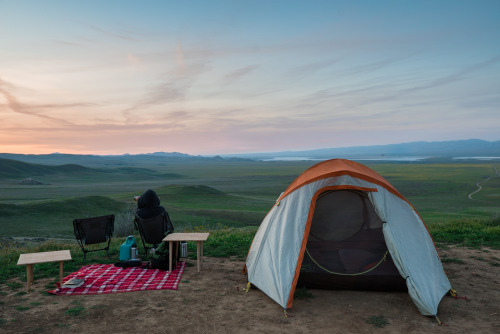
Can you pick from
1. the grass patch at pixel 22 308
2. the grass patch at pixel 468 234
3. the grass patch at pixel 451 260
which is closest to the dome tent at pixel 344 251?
the grass patch at pixel 451 260

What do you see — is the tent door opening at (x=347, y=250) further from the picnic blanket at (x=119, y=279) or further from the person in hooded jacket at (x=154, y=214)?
the person in hooded jacket at (x=154, y=214)

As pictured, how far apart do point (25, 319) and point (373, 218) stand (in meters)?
7.79

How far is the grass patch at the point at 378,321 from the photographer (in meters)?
5.80

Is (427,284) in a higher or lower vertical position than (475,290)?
higher

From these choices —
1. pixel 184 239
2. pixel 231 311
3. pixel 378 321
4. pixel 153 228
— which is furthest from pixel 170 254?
pixel 378 321

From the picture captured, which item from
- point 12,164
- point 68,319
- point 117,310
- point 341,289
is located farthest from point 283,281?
point 12,164

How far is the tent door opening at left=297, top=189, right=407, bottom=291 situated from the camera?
729 cm

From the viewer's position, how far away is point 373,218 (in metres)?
9.04

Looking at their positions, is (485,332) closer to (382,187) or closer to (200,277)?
(382,187)

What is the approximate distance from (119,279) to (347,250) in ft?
17.5

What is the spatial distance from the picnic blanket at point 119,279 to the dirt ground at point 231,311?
0.21m

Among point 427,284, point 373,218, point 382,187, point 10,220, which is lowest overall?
point 10,220

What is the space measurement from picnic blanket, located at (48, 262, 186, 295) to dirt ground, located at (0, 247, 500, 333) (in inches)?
8.4

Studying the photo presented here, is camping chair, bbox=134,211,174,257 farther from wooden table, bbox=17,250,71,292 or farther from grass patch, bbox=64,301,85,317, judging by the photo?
grass patch, bbox=64,301,85,317
